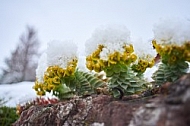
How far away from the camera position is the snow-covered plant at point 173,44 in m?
1.18

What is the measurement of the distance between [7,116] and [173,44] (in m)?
3.71

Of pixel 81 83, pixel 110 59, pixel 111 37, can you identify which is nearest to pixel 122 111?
pixel 110 59

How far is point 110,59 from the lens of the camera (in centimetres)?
132

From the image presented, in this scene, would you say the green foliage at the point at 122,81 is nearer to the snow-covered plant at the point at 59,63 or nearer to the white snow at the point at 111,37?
the white snow at the point at 111,37

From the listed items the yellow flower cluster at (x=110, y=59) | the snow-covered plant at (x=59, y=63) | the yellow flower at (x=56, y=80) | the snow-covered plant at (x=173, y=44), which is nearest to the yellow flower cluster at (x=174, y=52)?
the snow-covered plant at (x=173, y=44)

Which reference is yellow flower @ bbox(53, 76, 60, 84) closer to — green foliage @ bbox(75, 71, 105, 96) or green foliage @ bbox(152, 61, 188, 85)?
green foliage @ bbox(75, 71, 105, 96)

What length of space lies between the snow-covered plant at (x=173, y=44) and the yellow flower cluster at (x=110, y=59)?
0.13m

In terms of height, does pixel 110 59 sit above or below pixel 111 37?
below

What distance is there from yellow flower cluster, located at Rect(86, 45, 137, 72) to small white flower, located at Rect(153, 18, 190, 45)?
140 mm

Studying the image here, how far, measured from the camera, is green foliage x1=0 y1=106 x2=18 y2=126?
4387mm

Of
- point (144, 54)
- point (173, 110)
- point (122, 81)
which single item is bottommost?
point (173, 110)

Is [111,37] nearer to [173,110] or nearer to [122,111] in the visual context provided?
[122,111]

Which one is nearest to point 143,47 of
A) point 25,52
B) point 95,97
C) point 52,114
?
point 95,97

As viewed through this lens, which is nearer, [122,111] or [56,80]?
[122,111]
